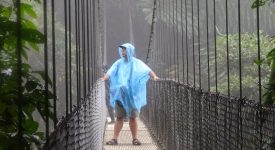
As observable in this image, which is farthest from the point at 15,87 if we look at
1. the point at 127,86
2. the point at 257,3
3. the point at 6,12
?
the point at 127,86

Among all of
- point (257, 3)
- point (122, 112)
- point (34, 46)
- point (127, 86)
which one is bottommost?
point (122, 112)

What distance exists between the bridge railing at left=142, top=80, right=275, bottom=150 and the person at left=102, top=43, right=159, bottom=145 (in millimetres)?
744

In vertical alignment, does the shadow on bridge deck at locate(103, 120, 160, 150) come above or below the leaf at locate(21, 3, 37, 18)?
below

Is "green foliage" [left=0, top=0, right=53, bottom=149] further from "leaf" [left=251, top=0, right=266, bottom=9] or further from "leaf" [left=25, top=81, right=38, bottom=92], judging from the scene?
"leaf" [left=251, top=0, right=266, bottom=9]

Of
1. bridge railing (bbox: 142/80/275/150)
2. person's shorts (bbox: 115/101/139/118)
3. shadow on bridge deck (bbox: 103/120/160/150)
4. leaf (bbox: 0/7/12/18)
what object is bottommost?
shadow on bridge deck (bbox: 103/120/160/150)

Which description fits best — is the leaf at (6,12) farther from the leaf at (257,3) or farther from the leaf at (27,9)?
the leaf at (257,3)

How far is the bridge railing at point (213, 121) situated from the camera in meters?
2.12

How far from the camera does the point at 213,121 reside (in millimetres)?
3082

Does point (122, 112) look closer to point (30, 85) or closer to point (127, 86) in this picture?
point (127, 86)

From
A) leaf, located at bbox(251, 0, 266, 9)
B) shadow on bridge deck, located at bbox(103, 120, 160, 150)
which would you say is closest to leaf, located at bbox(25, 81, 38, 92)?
leaf, located at bbox(251, 0, 266, 9)

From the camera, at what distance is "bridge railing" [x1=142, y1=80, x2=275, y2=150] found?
212cm

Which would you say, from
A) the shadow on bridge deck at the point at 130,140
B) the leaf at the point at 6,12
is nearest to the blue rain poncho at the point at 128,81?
the shadow on bridge deck at the point at 130,140

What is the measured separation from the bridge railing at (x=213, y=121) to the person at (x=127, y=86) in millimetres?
744

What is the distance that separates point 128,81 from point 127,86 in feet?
0.24
